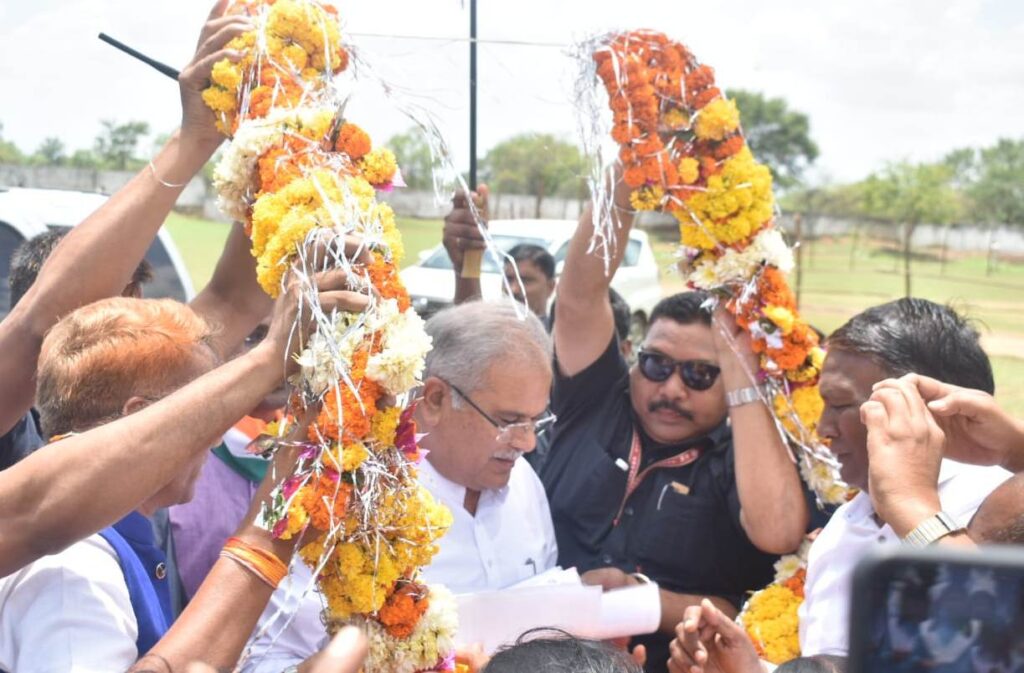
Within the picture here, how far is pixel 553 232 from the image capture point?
12.3 m

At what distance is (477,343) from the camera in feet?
10.4

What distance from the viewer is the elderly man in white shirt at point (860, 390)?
9.28ft

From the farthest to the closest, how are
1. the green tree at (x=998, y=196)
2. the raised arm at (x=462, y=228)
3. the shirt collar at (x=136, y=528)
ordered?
the green tree at (x=998, y=196)
the raised arm at (x=462, y=228)
the shirt collar at (x=136, y=528)

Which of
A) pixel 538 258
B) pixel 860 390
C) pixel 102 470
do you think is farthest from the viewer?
pixel 538 258

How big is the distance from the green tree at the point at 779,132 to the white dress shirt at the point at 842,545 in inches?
2436

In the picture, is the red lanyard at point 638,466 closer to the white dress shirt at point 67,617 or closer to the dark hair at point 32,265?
the dark hair at point 32,265

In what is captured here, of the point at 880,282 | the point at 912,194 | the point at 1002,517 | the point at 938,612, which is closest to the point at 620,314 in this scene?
the point at 1002,517

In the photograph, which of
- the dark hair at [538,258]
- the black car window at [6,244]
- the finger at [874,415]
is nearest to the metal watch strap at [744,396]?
the finger at [874,415]

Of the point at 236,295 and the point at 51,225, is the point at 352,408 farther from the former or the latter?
the point at 51,225

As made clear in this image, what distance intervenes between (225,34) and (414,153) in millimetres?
2147

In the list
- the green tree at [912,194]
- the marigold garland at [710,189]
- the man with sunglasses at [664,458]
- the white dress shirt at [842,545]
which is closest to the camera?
the white dress shirt at [842,545]

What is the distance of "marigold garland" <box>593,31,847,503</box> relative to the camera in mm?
3512

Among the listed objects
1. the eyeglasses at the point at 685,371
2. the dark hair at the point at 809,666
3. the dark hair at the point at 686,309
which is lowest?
the dark hair at the point at 809,666

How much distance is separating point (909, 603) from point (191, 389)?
1482 millimetres
